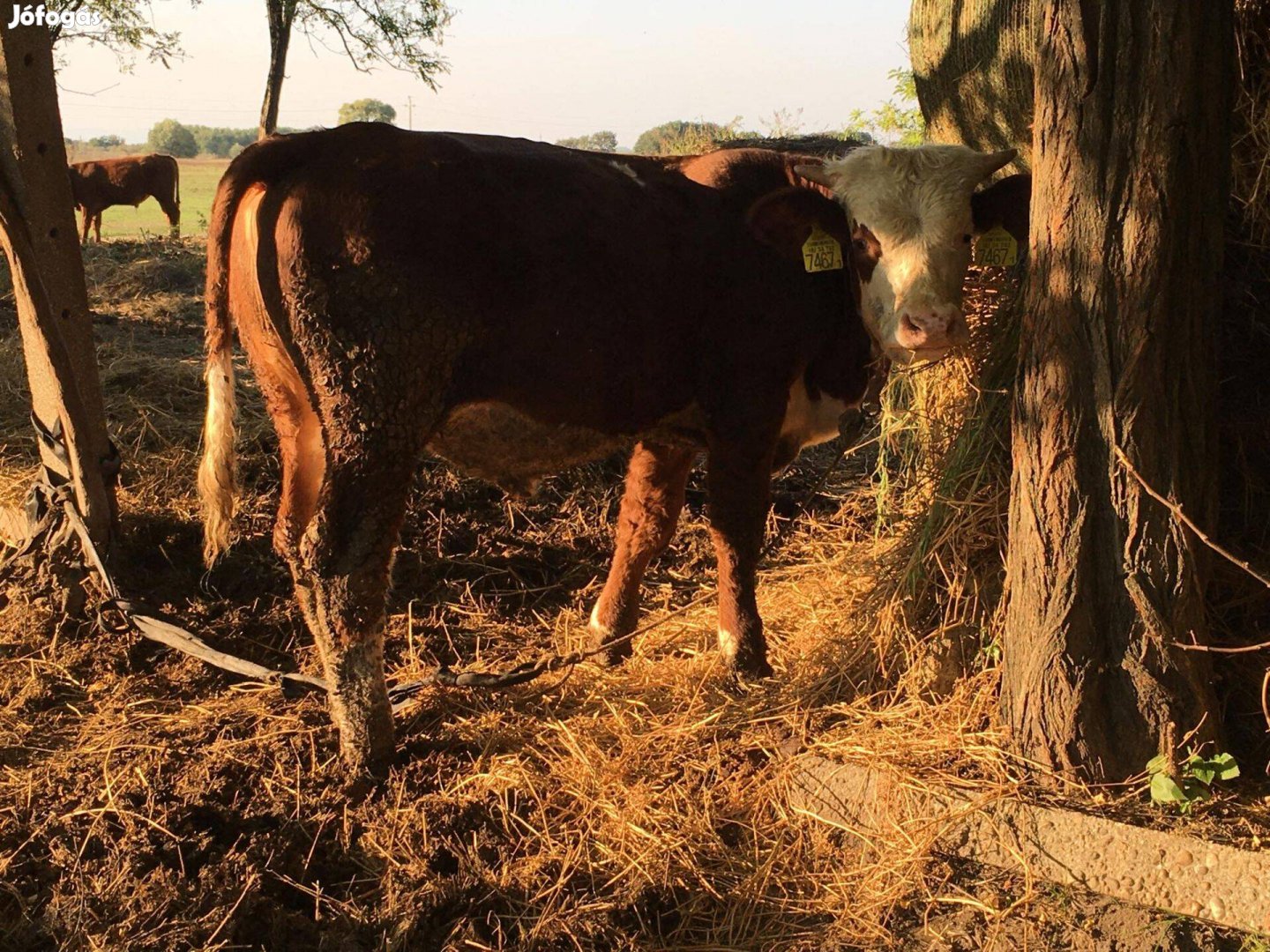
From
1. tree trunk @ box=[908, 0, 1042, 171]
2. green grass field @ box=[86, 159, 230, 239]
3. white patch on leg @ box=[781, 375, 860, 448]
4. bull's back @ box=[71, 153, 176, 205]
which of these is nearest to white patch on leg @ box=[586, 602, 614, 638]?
white patch on leg @ box=[781, 375, 860, 448]

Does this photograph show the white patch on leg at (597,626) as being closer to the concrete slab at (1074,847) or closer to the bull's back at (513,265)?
the bull's back at (513,265)

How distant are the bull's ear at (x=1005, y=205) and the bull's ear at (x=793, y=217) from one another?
520mm

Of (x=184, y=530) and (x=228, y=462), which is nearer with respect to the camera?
(x=228, y=462)

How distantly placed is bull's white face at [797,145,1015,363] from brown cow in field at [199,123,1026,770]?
33mm

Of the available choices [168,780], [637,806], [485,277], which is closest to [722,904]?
[637,806]

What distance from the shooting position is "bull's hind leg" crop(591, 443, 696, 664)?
4.80 metres


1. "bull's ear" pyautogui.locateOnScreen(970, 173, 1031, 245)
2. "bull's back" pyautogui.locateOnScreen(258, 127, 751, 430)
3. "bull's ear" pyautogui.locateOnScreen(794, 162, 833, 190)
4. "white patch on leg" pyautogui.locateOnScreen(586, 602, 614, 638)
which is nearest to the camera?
"bull's back" pyautogui.locateOnScreen(258, 127, 751, 430)

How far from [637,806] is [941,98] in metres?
3.40

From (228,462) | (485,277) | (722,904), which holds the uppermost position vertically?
(485,277)

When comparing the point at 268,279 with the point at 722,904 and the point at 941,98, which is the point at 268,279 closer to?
the point at 722,904

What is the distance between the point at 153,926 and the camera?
292cm

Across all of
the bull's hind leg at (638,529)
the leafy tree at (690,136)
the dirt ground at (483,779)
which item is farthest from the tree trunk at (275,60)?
the bull's hind leg at (638,529)

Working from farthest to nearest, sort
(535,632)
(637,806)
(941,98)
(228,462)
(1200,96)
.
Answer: (535,632)
(941,98)
(228,462)
(637,806)
(1200,96)

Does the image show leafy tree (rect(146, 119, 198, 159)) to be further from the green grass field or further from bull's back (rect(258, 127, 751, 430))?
bull's back (rect(258, 127, 751, 430))
